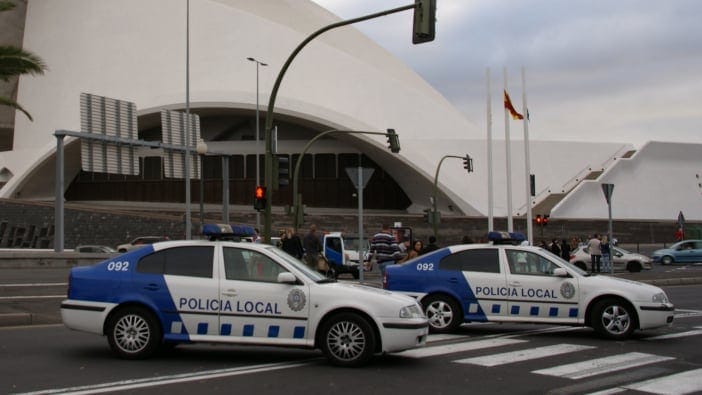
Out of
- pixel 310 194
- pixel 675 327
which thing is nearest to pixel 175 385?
pixel 675 327

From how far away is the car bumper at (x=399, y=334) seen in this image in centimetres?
754

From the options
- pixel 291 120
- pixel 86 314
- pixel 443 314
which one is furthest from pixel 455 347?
pixel 291 120

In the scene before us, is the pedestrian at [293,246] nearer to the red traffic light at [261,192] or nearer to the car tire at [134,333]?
the red traffic light at [261,192]

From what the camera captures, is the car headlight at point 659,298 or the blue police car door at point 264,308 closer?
the blue police car door at point 264,308

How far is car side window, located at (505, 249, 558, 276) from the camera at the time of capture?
1012 centimetres

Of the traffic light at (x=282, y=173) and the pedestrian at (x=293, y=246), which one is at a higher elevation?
the traffic light at (x=282, y=173)

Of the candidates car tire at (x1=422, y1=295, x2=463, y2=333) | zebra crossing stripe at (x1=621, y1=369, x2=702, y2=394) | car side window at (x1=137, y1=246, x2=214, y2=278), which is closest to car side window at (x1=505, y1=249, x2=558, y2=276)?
car tire at (x1=422, y1=295, x2=463, y2=333)

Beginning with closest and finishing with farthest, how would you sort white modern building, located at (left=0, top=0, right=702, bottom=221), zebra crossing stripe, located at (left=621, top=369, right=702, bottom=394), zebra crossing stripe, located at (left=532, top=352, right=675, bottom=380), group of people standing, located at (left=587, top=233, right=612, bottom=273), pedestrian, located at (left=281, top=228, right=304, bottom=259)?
1. zebra crossing stripe, located at (left=621, top=369, right=702, bottom=394)
2. zebra crossing stripe, located at (left=532, top=352, right=675, bottom=380)
3. pedestrian, located at (left=281, top=228, right=304, bottom=259)
4. group of people standing, located at (left=587, top=233, right=612, bottom=273)
5. white modern building, located at (left=0, top=0, right=702, bottom=221)

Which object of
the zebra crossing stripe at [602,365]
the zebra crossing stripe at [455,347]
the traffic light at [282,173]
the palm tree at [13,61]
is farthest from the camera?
the traffic light at [282,173]

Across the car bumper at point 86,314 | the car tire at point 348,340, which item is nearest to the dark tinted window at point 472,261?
the car tire at point 348,340

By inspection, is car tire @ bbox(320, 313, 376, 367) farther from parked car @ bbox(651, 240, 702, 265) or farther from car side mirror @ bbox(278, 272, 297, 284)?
parked car @ bbox(651, 240, 702, 265)

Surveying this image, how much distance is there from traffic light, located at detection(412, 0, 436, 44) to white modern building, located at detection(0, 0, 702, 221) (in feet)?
88.4

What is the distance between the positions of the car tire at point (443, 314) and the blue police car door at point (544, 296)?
693 mm

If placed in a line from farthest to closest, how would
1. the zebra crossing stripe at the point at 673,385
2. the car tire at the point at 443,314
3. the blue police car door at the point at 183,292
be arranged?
1. the car tire at the point at 443,314
2. the blue police car door at the point at 183,292
3. the zebra crossing stripe at the point at 673,385
